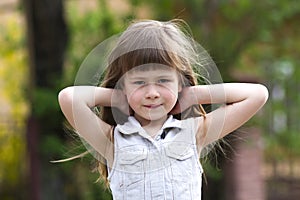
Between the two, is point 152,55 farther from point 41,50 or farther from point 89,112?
point 41,50

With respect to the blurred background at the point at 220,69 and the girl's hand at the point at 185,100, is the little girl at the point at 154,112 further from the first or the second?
the blurred background at the point at 220,69

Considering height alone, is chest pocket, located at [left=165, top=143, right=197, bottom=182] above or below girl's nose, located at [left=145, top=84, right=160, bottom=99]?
below

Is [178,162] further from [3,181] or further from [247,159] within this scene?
[3,181]

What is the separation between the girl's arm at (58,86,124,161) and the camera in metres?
2.81

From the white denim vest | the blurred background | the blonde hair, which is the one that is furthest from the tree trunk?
the white denim vest

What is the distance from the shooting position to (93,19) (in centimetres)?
807

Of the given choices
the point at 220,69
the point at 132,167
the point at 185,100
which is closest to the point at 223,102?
the point at 185,100

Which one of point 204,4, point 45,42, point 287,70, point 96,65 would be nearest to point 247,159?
point 287,70

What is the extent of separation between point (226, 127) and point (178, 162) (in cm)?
26

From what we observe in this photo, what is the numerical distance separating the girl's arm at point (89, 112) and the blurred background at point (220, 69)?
4.80 metres

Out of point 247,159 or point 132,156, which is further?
point 247,159

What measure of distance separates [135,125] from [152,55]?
0.24 metres

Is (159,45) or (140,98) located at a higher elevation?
(159,45)

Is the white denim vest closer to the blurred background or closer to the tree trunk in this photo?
the blurred background
